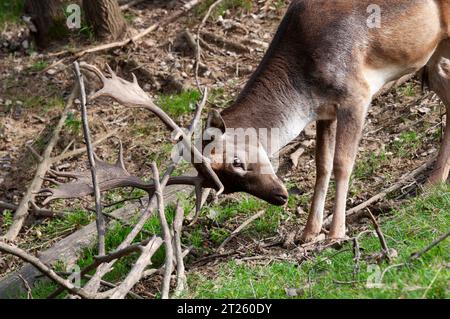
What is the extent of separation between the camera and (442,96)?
8719 mm

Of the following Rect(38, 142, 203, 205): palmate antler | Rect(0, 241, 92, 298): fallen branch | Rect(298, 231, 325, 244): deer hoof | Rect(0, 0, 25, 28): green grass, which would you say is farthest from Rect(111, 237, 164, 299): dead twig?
Rect(0, 0, 25, 28): green grass

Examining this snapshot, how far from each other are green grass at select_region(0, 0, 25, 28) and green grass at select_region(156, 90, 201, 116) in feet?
9.93

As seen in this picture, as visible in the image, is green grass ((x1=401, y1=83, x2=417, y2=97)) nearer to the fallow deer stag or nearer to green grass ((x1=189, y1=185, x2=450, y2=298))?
the fallow deer stag

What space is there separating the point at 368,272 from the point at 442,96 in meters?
3.13

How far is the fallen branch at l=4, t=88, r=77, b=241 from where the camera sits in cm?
953

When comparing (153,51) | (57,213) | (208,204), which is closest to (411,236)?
(208,204)

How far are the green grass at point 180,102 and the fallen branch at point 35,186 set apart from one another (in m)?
1.07

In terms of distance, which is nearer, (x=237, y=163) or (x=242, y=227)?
(x=237, y=163)

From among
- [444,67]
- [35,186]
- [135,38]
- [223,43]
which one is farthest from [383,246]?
[135,38]

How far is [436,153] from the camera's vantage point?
893 centimetres

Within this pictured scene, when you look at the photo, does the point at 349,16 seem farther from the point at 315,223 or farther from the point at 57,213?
the point at 57,213

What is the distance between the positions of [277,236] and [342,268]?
1667mm

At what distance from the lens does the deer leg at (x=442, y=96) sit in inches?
333

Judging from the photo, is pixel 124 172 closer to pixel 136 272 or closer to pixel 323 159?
pixel 136 272
